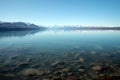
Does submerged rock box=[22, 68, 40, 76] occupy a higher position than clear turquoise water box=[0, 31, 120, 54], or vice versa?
submerged rock box=[22, 68, 40, 76]

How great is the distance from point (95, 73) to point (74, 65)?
2.49 metres

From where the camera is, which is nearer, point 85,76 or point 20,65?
point 85,76

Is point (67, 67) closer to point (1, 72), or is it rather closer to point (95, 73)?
point (95, 73)

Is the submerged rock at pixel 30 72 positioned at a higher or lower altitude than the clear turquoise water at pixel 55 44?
higher

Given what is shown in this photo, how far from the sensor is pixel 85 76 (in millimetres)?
9836

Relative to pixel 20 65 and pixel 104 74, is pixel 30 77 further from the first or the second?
pixel 104 74

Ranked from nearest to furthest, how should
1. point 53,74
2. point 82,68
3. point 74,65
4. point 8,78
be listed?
point 8,78, point 53,74, point 82,68, point 74,65

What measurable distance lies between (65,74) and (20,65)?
4667 mm

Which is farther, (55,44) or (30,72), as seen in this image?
(55,44)

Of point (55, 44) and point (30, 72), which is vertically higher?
A: point (30, 72)

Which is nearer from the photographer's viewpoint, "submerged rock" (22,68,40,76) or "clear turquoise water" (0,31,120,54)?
"submerged rock" (22,68,40,76)

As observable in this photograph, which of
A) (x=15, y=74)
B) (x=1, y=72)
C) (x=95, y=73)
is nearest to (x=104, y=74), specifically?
(x=95, y=73)

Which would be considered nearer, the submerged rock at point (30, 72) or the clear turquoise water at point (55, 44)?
the submerged rock at point (30, 72)

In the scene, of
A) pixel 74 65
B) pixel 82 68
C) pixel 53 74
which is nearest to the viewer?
pixel 53 74
